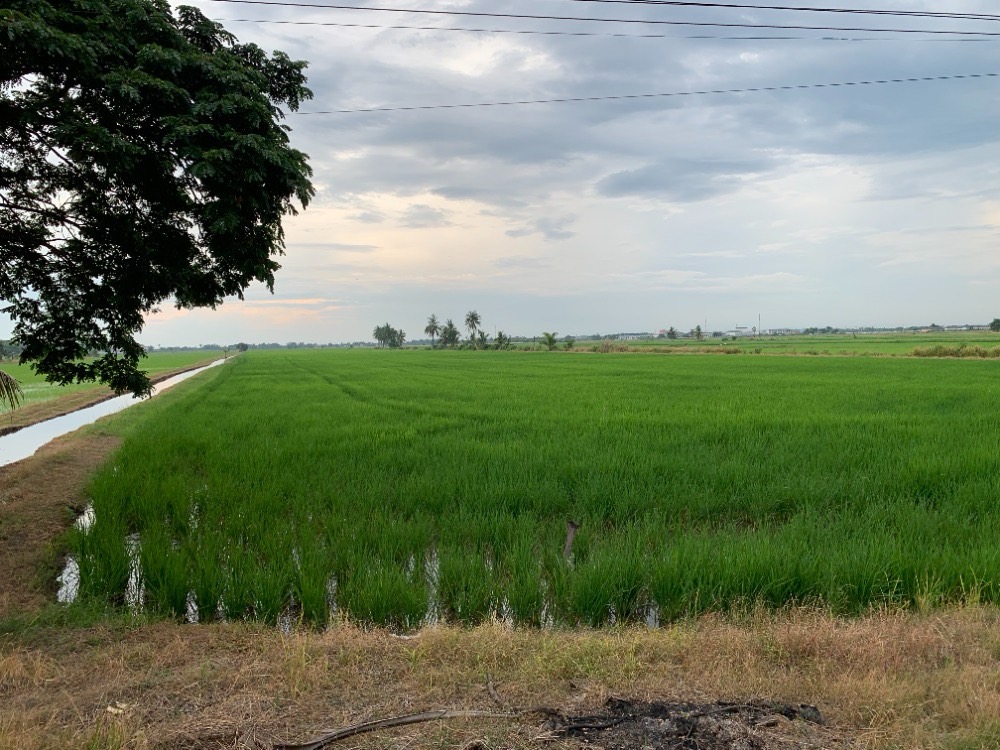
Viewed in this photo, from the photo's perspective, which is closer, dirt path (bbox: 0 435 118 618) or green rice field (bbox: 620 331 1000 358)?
dirt path (bbox: 0 435 118 618)

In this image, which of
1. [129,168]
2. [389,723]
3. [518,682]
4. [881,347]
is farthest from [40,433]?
[881,347]

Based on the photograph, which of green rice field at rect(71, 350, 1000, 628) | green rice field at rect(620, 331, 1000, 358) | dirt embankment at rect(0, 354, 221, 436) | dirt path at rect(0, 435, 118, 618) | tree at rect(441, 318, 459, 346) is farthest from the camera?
tree at rect(441, 318, 459, 346)

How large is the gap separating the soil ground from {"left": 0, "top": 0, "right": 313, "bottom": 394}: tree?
3.45 m

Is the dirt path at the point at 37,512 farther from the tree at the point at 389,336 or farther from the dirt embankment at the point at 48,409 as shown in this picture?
the tree at the point at 389,336

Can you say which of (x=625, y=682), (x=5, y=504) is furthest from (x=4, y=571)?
(x=625, y=682)

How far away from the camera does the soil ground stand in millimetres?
2514

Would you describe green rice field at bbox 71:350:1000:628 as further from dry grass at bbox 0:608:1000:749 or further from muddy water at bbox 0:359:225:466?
muddy water at bbox 0:359:225:466

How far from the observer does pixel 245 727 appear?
8.53 feet

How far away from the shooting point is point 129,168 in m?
4.86

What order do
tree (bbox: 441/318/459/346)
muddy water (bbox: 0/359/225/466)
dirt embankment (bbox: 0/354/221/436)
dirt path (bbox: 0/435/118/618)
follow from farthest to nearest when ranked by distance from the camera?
1. tree (bbox: 441/318/459/346)
2. dirt embankment (bbox: 0/354/221/436)
3. muddy water (bbox: 0/359/225/466)
4. dirt path (bbox: 0/435/118/618)

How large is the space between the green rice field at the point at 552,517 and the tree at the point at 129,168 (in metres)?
2.26

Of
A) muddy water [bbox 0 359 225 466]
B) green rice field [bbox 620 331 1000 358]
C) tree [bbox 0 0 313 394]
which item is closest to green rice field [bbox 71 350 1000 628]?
tree [bbox 0 0 313 394]

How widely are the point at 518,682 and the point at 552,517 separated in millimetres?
3112

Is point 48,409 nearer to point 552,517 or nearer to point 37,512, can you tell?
point 37,512
